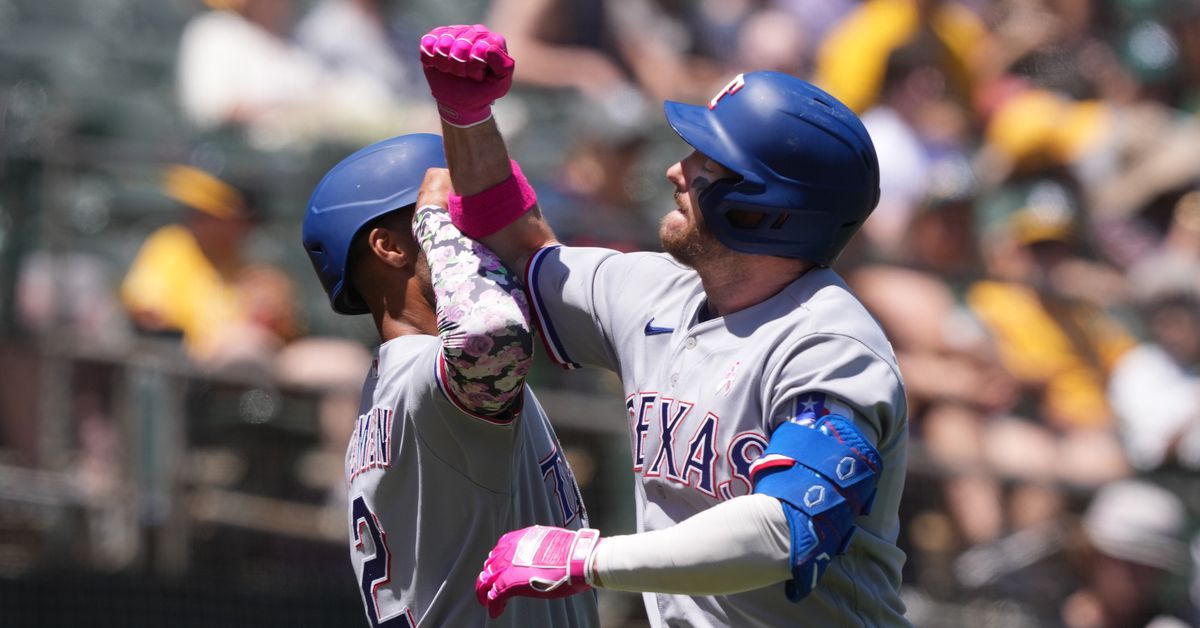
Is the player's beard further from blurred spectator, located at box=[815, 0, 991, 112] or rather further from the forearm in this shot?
blurred spectator, located at box=[815, 0, 991, 112]

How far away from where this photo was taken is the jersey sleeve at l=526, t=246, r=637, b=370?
8.86 feet

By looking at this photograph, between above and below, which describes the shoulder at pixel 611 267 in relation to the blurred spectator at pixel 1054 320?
above

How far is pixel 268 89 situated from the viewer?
6523 mm

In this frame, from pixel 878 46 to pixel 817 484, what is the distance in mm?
5484

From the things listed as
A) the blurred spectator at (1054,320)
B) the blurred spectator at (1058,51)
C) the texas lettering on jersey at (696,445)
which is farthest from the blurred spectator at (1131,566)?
the texas lettering on jersey at (696,445)

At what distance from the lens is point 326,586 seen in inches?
205

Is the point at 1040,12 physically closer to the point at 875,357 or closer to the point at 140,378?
the point at 140,378

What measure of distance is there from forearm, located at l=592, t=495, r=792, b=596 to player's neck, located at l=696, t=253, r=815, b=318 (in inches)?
16.9

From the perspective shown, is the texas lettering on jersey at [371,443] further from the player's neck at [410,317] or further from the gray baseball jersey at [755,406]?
the gray baseball jersey at [755,406]

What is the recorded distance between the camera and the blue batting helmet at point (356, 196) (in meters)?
2.79

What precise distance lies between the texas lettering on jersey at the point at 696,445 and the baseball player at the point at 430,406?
21 centimetres

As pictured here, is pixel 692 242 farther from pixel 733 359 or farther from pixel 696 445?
pixel 696 445

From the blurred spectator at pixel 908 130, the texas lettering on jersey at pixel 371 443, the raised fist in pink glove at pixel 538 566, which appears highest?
the raised fist in pink glove at pixel 538 566

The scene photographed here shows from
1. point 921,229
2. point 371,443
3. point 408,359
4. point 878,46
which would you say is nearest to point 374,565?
point 371,443
